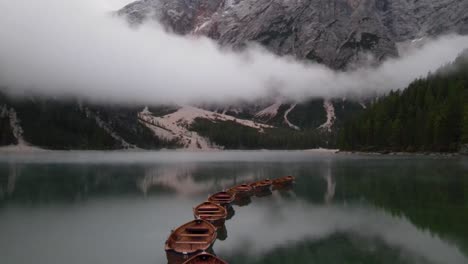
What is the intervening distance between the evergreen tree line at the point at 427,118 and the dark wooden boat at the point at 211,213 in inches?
4572

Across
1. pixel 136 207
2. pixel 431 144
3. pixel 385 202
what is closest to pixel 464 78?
pixel 431 144

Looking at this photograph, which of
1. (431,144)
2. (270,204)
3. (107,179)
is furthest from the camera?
(431,144)

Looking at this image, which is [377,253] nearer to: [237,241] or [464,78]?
[237,241]

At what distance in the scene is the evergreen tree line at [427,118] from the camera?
5822 inches

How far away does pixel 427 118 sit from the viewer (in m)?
162

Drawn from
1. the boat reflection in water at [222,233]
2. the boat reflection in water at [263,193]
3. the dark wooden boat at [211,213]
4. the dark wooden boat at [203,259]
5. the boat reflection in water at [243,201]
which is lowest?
the boat reflection in water at [222,233]

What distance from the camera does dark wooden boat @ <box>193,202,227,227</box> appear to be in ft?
142

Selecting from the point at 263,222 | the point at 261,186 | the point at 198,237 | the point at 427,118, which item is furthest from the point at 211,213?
the point at 427,118

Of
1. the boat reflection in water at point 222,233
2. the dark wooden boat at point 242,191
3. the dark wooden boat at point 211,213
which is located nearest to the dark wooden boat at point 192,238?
the boat reflection in water at point 222,233

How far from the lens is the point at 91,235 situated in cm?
4097

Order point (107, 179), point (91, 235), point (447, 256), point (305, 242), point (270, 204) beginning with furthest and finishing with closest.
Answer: point (107, 179)
point (270, 204)
point (91, 235)
point (305, 242)
point (447, 256)

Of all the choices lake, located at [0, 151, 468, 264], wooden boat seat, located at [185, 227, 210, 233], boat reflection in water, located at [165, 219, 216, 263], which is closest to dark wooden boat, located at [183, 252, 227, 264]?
boat reflection in water, located at [165, 219, 216, 263]

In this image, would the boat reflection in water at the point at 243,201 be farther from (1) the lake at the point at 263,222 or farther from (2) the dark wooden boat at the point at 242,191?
(1) the lake at the point at 263,222

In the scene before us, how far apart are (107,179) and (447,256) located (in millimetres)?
76319
